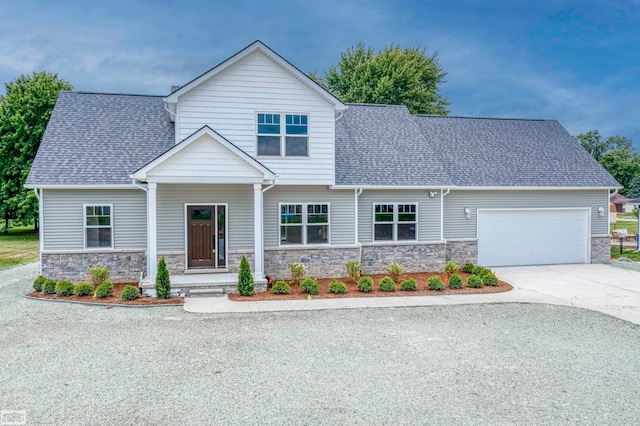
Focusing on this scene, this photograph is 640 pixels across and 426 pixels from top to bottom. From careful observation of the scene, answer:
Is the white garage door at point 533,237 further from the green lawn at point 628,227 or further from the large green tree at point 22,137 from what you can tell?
the large green tree at point 22,137

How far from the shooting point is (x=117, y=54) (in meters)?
30.8

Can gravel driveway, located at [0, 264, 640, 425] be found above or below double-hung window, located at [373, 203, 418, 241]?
below

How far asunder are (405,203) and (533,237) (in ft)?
20.1

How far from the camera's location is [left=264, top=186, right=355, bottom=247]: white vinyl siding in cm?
1368

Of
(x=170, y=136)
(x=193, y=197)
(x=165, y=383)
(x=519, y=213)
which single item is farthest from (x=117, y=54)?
(x=165, y=383)

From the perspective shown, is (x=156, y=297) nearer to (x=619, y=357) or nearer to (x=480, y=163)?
A: (x=619, y=357)

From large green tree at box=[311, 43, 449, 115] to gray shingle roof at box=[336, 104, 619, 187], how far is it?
1217 centimetres

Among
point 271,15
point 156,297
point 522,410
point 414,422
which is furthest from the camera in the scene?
point 271,15

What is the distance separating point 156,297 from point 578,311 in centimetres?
1060

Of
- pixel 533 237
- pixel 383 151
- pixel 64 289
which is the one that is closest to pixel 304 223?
pixel 383 151

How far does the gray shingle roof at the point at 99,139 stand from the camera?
12.8 m

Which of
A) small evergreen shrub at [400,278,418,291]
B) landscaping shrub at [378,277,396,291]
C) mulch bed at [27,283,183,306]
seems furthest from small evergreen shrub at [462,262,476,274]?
mulch bed at [27,283,183,306]

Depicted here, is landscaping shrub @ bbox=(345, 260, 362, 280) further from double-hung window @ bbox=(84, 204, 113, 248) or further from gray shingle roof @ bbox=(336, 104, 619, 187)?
double-hung window @ bbox=(84, 204, 113, 248)

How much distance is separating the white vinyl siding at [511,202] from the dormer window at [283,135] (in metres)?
6.24
